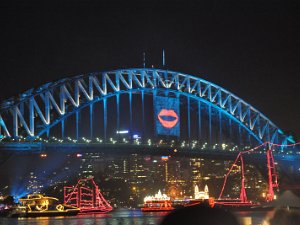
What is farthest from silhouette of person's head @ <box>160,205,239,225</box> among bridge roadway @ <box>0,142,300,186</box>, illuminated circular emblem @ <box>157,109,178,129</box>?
illuminated circular emblem @ <box>157,109,178,129</box>

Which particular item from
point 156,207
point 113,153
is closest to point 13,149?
point 113,153

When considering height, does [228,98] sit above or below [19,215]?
above

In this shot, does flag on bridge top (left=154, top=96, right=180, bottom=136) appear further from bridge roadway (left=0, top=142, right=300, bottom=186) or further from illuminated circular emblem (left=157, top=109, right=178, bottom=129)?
bridge roadway (left=0, top=142, right=300, bottom=186)

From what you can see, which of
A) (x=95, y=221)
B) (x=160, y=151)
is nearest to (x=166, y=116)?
(x=160, y=151)

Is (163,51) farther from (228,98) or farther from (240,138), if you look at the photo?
(240,138)

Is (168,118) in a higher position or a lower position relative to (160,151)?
higher

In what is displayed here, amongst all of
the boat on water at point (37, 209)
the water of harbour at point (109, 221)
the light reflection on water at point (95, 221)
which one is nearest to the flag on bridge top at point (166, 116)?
the boat on water at point (37, 209)

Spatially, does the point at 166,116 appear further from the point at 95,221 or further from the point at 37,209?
the point at 95,221
